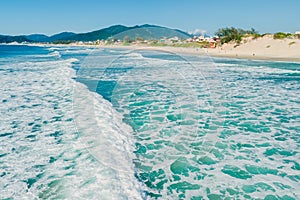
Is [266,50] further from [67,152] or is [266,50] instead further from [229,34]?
[67,152]

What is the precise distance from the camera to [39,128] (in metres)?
8.09

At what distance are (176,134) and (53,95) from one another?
8208 millimetres

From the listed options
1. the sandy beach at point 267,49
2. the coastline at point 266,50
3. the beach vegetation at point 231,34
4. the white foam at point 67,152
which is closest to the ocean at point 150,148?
the white foam at point 67,152

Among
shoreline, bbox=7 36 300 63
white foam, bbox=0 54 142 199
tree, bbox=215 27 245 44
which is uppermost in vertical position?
tree, bbox=215 27 245 44

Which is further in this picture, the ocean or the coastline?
the coastline

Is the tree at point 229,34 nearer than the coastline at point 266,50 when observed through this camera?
No

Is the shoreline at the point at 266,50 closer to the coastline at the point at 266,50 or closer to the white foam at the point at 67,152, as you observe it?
the coastline at the point at 266,50

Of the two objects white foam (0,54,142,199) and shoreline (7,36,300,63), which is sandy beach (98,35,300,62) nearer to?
shoreline (7,36,300,63)

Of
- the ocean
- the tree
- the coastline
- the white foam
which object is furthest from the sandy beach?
the white foam

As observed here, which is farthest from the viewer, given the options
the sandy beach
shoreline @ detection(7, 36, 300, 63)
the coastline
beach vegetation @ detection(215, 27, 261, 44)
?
beach vegetation @ detection(215, 27, 261, 44)

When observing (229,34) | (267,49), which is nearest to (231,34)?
(229,34)

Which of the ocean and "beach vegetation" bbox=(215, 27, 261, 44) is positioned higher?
"beach vegetation" bbox=(215, 27, 261, 44)

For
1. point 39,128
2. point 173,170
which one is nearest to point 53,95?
point 39,128

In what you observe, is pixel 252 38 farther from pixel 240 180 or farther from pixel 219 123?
pixel 240 180
